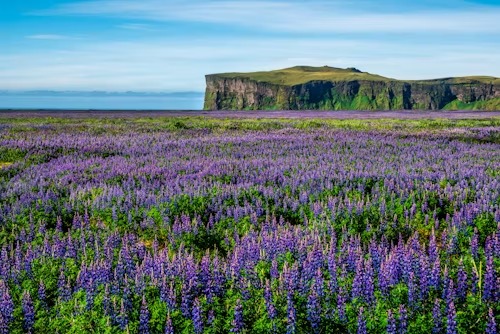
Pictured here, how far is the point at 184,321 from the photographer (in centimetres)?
443

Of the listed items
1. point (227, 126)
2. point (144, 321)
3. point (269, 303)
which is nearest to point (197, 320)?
point (144, 321)

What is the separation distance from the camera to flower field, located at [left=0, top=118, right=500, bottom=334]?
4.49 metres

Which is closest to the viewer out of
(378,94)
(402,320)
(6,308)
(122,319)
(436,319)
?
(402,320)

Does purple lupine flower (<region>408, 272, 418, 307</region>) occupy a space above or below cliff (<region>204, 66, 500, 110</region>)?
below

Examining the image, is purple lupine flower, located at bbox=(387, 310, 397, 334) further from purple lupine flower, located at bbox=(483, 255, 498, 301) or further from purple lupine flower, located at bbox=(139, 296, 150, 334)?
purple lupine flower, located at bbox=(139, 296, 150, 334)

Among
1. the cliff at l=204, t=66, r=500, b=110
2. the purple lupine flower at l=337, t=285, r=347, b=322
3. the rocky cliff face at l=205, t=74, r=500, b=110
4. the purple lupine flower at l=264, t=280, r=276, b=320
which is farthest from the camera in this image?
the cliff at l=204, t=66, r=500, b=110

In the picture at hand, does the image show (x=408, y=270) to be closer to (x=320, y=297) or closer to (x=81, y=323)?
(x=320, y=297)

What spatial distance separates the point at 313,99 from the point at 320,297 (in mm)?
193666

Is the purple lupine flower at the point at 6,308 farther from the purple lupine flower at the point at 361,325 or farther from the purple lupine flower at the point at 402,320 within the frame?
the purple lupine flower at the point at 402,320

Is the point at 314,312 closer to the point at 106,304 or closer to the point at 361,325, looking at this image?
the point at 361,325

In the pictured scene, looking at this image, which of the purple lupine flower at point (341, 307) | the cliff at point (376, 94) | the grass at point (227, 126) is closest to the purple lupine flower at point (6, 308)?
the purple lupine flower at point (341, 307)

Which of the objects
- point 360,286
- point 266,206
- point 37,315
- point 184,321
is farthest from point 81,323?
point 266,206

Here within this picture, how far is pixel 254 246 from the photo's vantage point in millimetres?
6191

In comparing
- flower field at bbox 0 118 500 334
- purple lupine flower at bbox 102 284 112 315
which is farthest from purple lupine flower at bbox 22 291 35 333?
purple lupine flower at bbox 102 284 112 315
